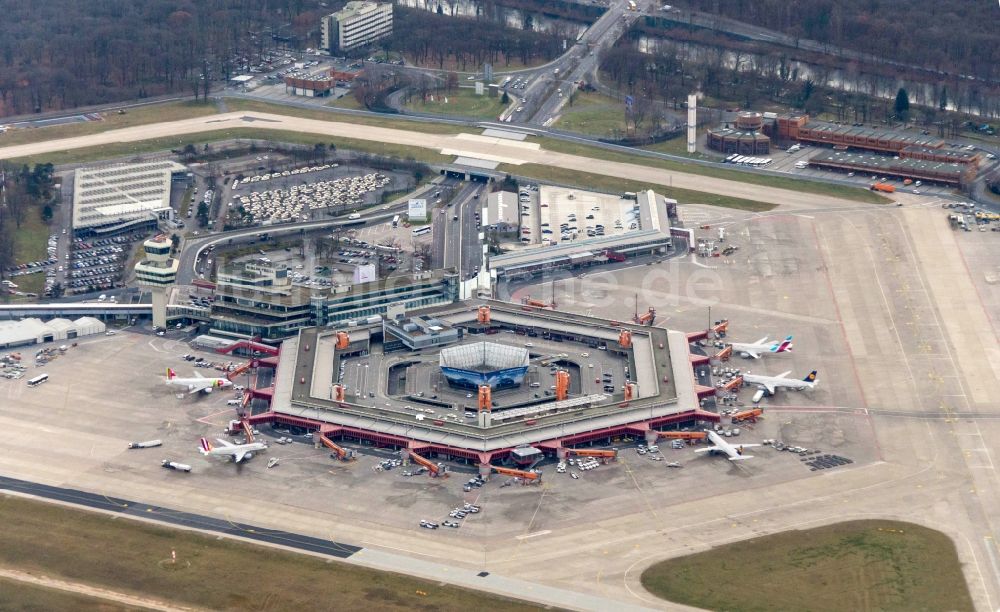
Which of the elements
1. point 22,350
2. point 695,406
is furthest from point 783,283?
point 22,350

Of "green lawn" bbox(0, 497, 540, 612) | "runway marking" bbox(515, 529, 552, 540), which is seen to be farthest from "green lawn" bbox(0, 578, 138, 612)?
"runway marking" bbox(515, 529, 552, 540)

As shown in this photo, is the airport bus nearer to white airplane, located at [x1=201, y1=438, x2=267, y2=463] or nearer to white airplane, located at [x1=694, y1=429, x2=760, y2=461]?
white airplane, located at [x1=201, y1=438, x2=267, y2=463]

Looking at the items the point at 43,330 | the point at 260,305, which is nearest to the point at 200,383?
the point at 260,305

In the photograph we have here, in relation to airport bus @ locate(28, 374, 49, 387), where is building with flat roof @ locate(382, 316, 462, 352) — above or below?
above

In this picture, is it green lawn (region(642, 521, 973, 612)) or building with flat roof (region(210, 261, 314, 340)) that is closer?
green lawn (region(642, 521, 973, 612))

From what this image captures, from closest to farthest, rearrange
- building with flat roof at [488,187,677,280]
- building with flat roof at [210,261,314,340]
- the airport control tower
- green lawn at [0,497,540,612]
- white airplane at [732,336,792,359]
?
green lawn at [0,497,540,612]
white airplane at [732,336,792,359]
building with flat roof at [210,261,314,340]
the airport control tower
building with flat roof at [488,187,677,280]

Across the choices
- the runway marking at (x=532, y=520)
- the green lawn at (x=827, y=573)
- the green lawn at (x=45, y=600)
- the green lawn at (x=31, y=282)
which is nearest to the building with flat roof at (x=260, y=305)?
the green lawn at (x=31, y=282)

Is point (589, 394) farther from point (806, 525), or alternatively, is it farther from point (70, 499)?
point (70, 499)
